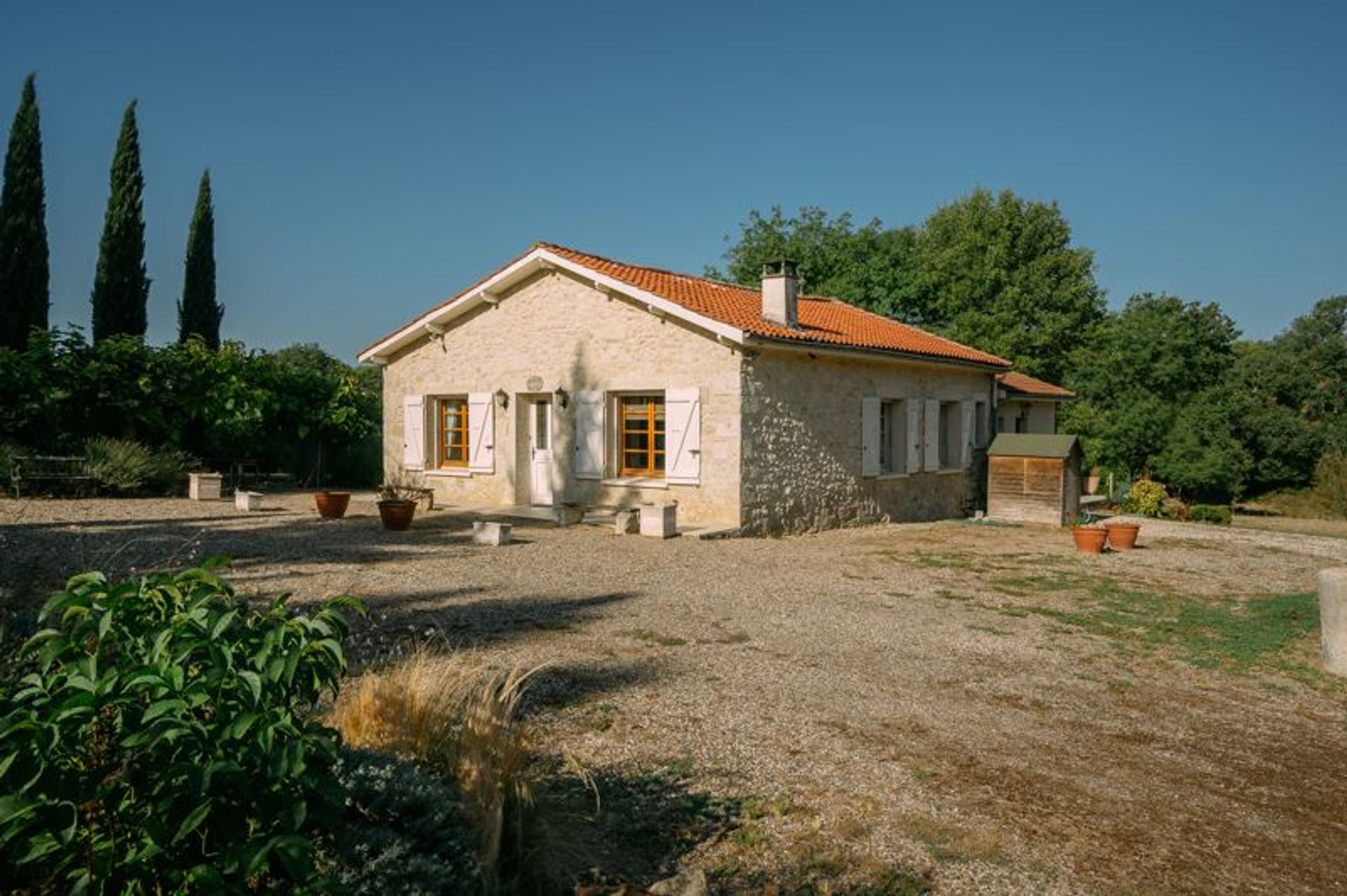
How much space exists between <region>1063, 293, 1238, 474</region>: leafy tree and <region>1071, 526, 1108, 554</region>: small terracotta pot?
15.4m

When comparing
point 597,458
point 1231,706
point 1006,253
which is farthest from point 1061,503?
point 1006,253

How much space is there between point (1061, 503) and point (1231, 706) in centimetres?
1142

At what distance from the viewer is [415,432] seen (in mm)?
16875

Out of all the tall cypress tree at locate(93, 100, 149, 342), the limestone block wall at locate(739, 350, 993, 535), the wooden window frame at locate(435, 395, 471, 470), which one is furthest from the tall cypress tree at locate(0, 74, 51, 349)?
the limestone block wall at locate(739, 350, 993, 535)

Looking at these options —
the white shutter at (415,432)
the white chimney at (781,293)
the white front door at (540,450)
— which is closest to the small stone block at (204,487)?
the white shutter at (415,432)

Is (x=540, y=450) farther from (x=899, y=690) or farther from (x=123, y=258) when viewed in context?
(x=123, y=258)

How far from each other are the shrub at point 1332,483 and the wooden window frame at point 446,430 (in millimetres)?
24274

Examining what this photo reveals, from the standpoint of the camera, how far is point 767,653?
6.34 metres

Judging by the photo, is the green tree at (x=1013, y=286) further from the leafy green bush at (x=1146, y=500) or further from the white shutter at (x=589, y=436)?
the white shutter at (x=589, y=436)

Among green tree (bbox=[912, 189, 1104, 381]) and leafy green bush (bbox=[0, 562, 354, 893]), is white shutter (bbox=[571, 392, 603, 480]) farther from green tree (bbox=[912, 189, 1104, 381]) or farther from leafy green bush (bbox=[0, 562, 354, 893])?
green tree (bbox=[912, 189, 1104, 381])

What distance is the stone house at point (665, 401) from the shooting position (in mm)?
13070

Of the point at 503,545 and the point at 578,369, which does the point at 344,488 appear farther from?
the point at 503,545

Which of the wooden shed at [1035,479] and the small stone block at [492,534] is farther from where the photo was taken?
the wooden shed at [1035,479]

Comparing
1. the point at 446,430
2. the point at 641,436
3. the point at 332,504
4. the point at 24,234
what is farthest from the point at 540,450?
the point at 24,234
